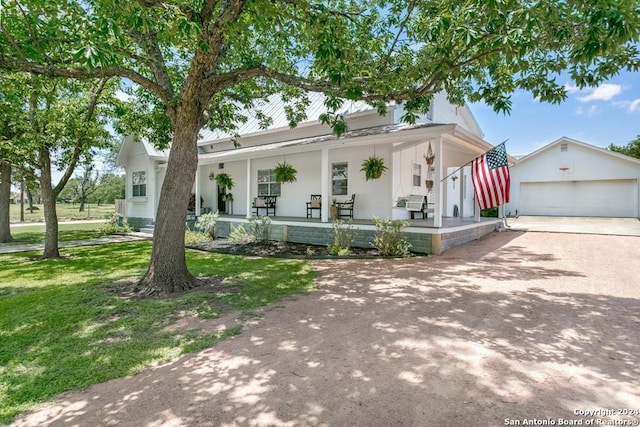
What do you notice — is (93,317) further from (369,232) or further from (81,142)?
(81,142)

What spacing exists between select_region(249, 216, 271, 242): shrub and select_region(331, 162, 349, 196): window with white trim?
3.05 meters

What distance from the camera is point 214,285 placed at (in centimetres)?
664

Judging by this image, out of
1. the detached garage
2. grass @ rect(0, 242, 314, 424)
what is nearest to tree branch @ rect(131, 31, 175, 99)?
grass @ rect(0, 242, 314, 424)

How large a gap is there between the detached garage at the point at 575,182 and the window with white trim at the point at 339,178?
A: 16.9 meters

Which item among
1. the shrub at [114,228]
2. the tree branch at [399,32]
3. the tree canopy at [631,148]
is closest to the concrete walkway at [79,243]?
the shrub at [114,228]

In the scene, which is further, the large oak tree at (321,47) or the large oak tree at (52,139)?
the large oak tree at (52,139)

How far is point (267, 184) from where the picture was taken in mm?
15508

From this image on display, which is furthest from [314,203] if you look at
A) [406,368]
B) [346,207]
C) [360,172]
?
[406,368]

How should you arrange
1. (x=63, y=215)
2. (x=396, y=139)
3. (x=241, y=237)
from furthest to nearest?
(x=63, y=215) → (x=241, y=237) → (x=396, y=139)

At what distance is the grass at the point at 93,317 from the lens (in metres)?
3.28

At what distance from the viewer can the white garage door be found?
67.3 ft

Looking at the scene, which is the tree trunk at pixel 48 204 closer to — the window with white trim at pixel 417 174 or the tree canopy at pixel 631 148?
the window with white trim at pixel 417 174

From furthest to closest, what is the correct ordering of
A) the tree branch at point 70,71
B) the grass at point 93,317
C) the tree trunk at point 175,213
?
the tree trunk at point 175,213 → the tree branch at point 70,71 → the grass at point 93,317

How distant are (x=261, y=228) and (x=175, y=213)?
18.2 ft
